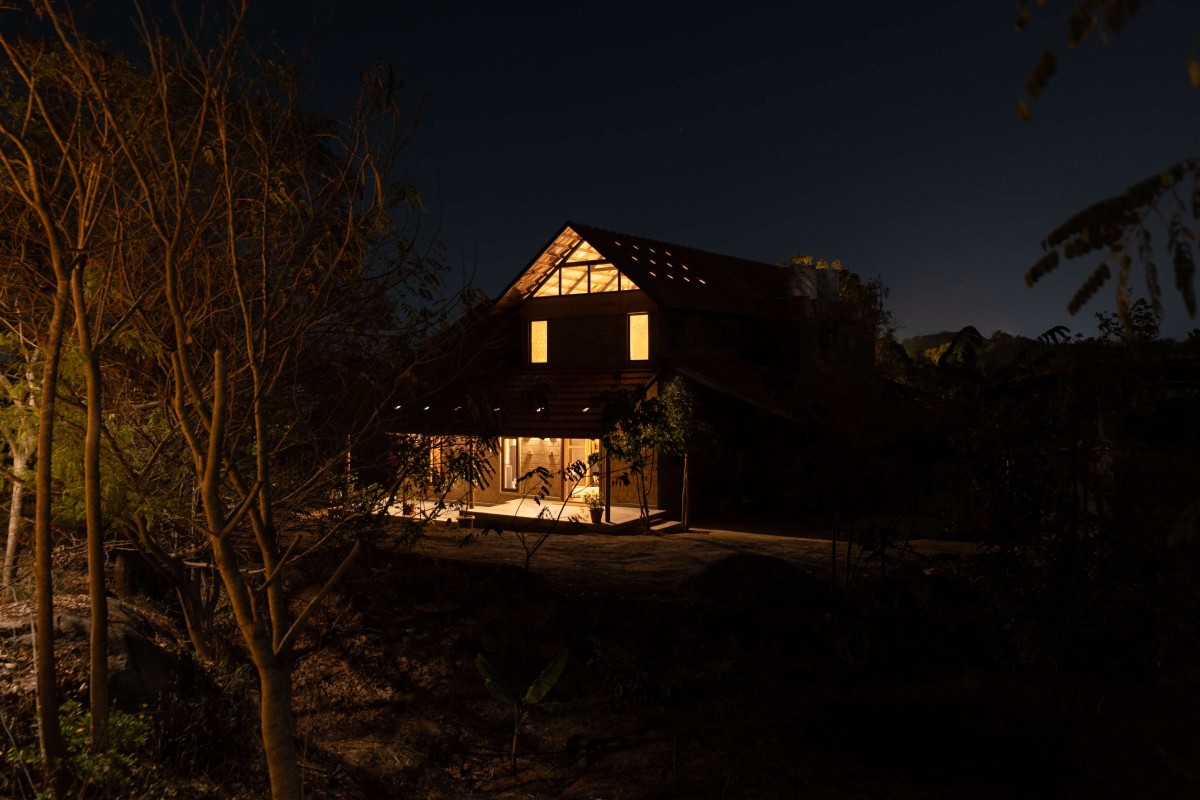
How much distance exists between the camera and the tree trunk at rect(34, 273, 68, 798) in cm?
562

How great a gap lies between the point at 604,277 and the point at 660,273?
6.36 feet

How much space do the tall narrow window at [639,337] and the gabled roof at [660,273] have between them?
3.17 feet

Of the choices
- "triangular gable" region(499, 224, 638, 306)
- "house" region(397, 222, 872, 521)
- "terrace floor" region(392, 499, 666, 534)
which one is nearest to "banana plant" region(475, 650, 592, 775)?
"terrace floor" region(392, 499, 666, 534)

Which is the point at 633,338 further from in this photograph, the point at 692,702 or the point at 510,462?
the point at 692,702

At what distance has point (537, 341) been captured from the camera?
2744 cm

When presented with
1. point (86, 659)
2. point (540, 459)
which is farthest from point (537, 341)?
point (86, 659)

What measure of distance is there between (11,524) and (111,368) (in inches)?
102

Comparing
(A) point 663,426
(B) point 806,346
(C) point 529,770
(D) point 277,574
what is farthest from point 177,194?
(B) point 806,346

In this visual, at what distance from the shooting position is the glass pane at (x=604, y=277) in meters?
25.6

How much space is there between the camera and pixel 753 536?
68.4 feet

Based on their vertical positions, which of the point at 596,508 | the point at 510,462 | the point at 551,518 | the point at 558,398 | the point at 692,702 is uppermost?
the point at 558,398

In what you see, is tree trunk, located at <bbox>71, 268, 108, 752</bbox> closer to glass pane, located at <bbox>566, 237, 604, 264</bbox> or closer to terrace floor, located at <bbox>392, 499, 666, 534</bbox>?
terrace floor, located at <bbox>392, 499, 666, 534</bbox>

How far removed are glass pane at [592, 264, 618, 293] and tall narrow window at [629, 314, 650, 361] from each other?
1.23 metres

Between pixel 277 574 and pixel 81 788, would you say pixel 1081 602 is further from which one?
pixel 81 788
